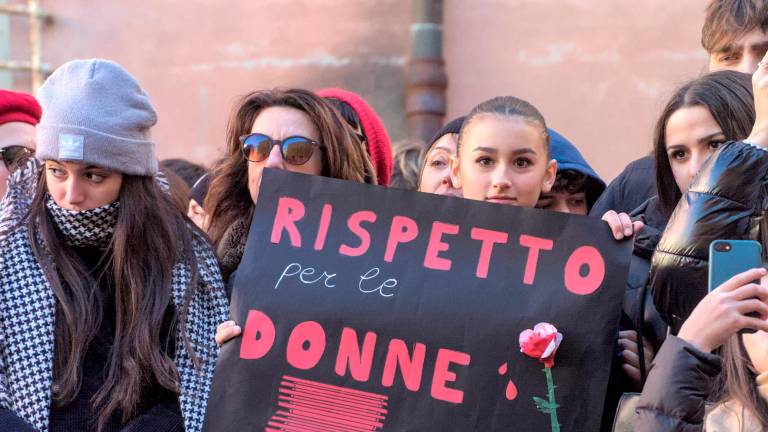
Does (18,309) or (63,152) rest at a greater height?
(63,152)

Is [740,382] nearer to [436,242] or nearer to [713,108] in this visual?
[436,242]

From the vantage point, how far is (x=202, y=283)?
3572 mm

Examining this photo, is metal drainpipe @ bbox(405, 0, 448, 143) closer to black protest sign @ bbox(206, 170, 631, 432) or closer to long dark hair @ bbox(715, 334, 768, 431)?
black protest sign @ bbox(206, 170, 631, 432)

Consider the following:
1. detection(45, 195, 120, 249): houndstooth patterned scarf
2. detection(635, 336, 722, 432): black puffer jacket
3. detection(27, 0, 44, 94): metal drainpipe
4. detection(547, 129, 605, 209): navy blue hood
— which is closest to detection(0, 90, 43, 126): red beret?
detection(45, 195, 120, 249): houndstooth patterned scarf

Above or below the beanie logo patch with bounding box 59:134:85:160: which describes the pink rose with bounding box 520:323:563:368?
below

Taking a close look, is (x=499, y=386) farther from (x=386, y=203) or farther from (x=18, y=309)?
(x=18, y=309)

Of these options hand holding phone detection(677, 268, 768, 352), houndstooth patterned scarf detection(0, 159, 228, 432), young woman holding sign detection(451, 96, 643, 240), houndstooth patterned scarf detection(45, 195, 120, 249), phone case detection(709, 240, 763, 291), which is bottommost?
houndstooth patterned scarf detection(0, 159, 228, 432)

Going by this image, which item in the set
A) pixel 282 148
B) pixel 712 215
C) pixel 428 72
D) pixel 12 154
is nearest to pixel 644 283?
pixel 712 215

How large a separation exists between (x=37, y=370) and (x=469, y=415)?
1177 mm

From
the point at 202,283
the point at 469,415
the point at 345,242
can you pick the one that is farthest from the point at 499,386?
the point at 202,283

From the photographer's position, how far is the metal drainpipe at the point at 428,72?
802 centimetres

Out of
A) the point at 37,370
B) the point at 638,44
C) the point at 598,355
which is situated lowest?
the point at 37,370

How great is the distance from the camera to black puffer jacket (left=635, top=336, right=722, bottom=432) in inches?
102

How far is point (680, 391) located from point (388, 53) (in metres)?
5.80
